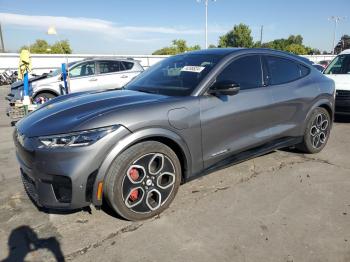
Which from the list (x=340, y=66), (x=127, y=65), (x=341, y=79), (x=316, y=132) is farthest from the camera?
(x=127, y=65)

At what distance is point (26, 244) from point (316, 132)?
4.33 meters

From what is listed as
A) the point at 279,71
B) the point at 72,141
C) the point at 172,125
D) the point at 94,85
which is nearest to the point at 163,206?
the point at 172,125

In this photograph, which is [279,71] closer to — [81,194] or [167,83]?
[167,83]

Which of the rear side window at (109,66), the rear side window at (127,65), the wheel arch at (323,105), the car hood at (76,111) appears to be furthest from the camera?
the rear side window at (127,65)

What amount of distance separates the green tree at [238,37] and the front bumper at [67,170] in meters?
75.7

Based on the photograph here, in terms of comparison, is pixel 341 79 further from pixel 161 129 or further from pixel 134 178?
pixel 134 178

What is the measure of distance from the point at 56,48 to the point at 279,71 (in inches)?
2316

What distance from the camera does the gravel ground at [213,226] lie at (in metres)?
2.73

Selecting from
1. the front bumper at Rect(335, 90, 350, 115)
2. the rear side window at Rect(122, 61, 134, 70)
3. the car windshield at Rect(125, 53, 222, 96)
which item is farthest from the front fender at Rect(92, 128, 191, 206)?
the rear side window at Rect(122, 61, 134, 70)

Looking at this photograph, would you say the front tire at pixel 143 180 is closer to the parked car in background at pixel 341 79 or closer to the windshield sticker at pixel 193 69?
the windshield sticker at pixel 193 69

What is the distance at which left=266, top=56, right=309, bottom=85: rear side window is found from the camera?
175 inches

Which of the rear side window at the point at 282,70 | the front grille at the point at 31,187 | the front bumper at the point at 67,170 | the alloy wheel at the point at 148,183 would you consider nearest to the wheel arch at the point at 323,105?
the rear side window at the point at 282,70

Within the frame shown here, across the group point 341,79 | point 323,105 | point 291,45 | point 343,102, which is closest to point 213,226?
point 323,105

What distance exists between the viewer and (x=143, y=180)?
10.5ft
